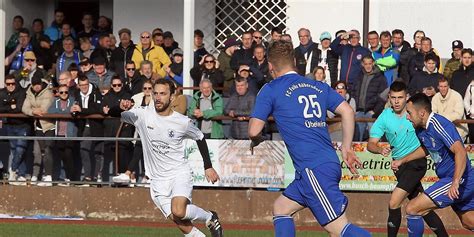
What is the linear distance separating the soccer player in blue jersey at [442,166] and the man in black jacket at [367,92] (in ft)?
19.0

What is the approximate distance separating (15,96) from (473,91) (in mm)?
7812

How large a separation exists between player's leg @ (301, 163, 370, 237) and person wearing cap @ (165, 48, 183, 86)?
11024 millimetres

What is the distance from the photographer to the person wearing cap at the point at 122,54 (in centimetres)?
2088

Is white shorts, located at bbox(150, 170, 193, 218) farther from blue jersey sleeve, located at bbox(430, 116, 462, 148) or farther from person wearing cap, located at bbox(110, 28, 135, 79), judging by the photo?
person wearing cap, located at bbox(110, 28, 135, 79)

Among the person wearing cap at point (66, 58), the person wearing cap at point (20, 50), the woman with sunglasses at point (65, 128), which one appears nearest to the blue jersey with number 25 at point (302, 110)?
the woman with sunglasses at point (65, 128)

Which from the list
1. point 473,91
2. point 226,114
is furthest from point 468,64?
point 226,114

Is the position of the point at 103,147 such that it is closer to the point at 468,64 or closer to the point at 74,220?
the point at 74,220

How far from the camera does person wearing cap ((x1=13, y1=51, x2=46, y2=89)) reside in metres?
21.0

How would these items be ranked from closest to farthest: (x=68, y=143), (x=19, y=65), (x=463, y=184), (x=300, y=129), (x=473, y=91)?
(x=300, y=129) < (x=463, y=184) < (x=473, y=91) < (x=68, y=143) < (x=19, y=65)

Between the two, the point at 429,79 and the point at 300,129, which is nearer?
the point at 300,129

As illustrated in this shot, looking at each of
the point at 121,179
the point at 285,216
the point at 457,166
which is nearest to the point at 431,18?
the point at 121,179

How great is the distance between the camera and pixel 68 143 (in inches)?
782

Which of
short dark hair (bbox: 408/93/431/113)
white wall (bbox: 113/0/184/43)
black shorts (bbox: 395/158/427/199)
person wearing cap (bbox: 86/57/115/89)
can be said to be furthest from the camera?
white wall (bbox: 113/0/184/43)

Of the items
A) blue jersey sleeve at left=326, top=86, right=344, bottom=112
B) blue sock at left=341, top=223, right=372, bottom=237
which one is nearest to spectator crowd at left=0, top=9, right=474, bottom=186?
blue jersey sleeve at left=326, top=86, right=344, bottom=112
